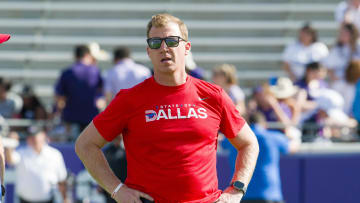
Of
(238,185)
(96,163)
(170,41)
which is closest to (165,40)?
(170,41)

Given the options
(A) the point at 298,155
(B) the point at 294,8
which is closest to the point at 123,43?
(B) the point at 294,8

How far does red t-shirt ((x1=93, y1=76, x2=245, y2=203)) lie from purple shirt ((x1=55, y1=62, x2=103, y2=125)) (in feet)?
18.8

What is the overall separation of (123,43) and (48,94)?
1664 millimetres

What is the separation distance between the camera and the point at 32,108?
1050 cm

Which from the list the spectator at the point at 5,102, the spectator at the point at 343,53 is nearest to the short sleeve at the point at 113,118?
the spectator at the point at 5,102

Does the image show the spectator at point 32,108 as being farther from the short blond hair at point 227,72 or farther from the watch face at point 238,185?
the watch face at point 238,185

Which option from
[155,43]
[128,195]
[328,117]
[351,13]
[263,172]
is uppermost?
[351,13]

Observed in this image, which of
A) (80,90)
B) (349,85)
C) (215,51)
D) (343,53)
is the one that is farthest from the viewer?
(215,51)

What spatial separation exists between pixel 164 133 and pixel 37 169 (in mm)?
5713

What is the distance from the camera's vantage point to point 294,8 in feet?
45.8

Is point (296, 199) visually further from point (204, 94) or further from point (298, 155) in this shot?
point (204, 94)

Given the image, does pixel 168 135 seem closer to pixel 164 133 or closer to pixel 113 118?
pixel 164 133

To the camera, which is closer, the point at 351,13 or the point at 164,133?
the point at 164,133

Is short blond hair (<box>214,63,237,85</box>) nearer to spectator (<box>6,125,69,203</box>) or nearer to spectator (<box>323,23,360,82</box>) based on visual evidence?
spectator (<box>323,23,360,82</box>)
